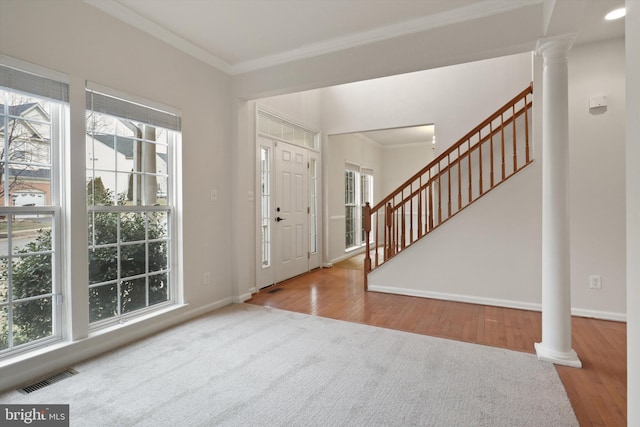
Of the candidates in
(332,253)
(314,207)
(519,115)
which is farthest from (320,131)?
(519,115)

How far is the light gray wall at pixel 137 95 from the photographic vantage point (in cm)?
214

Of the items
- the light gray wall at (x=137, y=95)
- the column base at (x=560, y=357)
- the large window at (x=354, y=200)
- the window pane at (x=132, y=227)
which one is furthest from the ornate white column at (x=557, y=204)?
the large window at (x=354, y=200)

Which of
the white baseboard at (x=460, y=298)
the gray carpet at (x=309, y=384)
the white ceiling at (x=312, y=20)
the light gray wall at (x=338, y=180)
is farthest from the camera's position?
the light gray wall at (x=338, y=180)

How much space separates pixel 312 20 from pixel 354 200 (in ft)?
15.9

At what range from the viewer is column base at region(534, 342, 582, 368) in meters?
2.29

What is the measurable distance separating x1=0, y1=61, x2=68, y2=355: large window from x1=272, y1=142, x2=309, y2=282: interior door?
2.62m

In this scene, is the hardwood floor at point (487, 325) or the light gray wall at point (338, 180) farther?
the light gray wall at point (338, 180)

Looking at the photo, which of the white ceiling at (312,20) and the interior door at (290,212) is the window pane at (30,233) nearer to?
the white ceiling at (312,20)

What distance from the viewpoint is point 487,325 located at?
308 centimetres

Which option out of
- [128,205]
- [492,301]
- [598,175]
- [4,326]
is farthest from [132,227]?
[598,175]

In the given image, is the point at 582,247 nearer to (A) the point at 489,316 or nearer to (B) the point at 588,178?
(B) the point at 588,178

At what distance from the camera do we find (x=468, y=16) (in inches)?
104

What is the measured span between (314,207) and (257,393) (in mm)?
3883

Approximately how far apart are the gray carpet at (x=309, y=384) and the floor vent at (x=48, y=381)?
0.15 feet
